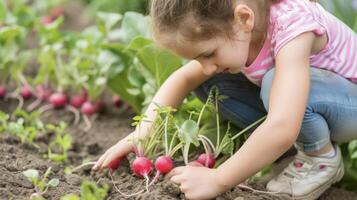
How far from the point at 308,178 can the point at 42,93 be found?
156 cm

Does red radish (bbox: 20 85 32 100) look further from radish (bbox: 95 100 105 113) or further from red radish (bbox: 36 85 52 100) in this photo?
radish (bbox: 95 100 105 113)

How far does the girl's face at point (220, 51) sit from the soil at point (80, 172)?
37 centimetres

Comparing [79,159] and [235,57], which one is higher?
[235,57]

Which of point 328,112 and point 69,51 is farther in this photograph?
point 69,51

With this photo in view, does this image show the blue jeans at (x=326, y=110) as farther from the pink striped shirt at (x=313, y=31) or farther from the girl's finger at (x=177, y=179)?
the girl's finger at (x=177, y=179)

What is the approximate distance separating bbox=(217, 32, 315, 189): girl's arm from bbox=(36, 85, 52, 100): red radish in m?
1.60

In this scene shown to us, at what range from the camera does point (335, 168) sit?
2.26m

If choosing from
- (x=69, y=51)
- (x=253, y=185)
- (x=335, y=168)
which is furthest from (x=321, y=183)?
(x=69, y=51)

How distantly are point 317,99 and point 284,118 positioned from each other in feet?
0.89

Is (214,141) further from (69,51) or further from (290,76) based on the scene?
(69,51)

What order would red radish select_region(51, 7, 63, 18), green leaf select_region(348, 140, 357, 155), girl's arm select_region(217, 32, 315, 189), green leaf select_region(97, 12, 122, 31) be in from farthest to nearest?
red radish select_region(51, 7, 63, 18), green leaf select_region(97, 12, 122, 31), green leaf select_region(348, 140, 357, 155), girl's arm select_region(217, 32, 315, 189)

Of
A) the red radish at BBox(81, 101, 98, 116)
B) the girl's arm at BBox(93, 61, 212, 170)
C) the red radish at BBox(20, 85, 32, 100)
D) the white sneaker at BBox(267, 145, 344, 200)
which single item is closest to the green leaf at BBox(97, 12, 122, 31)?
the red radish at BBox(81, 101, 98, 116)

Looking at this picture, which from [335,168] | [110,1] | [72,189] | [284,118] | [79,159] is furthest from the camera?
[110,1]

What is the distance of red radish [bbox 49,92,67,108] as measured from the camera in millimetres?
3281
